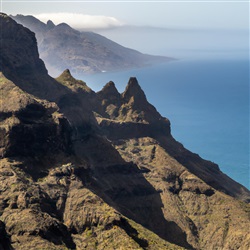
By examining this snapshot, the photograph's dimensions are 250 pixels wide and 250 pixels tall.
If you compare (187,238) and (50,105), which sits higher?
(50,105)

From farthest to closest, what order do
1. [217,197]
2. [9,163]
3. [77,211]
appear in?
[217,197]
[9,163]
[77,211]

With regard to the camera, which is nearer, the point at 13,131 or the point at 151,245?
the point at 151,245

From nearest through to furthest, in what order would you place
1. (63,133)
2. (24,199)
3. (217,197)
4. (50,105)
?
(24,199) < (63,133) < (50,105) < (217,197)

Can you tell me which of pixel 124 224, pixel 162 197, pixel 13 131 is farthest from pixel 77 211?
pixel 162 197

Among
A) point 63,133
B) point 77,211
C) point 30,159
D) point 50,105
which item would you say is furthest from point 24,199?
point 50,105

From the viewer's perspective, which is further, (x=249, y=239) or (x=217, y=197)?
(x=217, y=197)

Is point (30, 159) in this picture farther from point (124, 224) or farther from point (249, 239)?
point (249, 239)

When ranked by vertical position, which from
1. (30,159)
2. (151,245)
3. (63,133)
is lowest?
(151,245)

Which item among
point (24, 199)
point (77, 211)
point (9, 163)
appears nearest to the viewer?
point (24, 199)

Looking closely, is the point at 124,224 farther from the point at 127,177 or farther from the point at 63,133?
the point at 127,177
